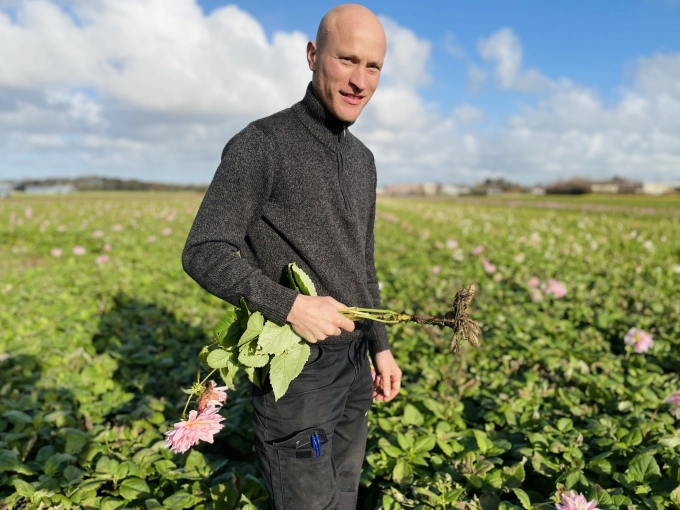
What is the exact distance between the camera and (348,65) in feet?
5.38

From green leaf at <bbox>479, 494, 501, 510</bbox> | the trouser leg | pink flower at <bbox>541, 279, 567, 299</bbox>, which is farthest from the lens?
pink flower at <bbox>541, 279, 567, 299</bbox>

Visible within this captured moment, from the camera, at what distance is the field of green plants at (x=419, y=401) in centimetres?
228

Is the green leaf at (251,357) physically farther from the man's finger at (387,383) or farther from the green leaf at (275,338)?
the man's finger at (387,383)

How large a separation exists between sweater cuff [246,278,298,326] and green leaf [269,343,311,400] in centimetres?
13

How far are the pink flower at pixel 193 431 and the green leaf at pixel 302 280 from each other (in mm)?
479

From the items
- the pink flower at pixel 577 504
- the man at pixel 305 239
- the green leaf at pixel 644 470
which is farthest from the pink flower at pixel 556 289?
the man at pixel 305 239

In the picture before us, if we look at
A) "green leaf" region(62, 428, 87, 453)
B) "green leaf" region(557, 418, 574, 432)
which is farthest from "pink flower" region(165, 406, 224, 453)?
"green leaf" region(557, 418, 574, 432)

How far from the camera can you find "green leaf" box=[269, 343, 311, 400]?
1.50 m

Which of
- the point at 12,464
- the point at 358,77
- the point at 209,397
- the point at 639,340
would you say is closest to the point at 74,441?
the point at 12,464

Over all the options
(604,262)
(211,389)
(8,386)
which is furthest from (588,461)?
(604,262)

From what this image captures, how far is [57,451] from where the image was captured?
8.87ft

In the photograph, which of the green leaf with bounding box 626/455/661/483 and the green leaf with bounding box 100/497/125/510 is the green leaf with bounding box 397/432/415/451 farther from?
the green leaf with bounding box 100/497/125/510

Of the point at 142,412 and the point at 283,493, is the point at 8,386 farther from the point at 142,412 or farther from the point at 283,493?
the point at 283,493

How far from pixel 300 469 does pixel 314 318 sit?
0.54 meters
